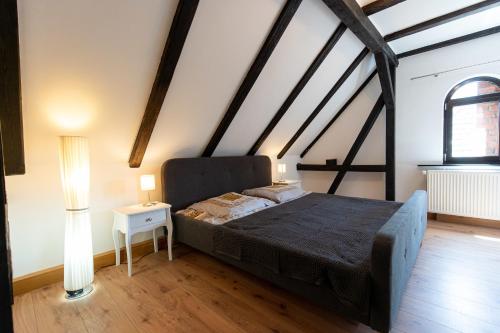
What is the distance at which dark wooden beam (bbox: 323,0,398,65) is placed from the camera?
2365 mm

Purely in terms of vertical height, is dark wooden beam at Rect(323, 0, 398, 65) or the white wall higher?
dark wooden beam at Rect(323, 0, 398, 65)

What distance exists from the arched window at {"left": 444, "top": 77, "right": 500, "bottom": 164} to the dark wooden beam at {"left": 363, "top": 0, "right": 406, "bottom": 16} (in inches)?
81.8

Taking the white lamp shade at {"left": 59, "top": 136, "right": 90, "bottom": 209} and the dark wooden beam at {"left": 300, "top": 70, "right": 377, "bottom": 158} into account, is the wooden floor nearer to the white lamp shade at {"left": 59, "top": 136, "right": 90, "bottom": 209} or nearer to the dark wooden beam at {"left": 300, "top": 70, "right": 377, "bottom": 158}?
the white lamp shade at {"left": 59, "top": 136, "right": 90, "bottom": 209}

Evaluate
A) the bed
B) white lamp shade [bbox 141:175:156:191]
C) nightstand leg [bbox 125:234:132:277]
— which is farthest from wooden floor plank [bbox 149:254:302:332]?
white lamp shade [bbox 141:175:156:191]

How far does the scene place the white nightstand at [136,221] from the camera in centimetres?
238

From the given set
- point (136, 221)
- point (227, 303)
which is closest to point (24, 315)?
point (136, 221)

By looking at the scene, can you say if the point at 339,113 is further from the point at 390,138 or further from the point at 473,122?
the point at 473,122

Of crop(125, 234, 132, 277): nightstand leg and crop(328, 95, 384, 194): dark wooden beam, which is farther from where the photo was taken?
crop(328, 95, 384, 194): dark wooden beam

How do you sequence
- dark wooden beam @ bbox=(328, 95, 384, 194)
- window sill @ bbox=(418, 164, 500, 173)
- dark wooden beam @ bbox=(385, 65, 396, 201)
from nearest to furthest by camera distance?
window sill @ bbox=(418, 164, 500, 173), dark wooden beam @ bbox=(385, 65, 396, 201), dark wooden beam @ bbox=(328, 95, 384, 194)

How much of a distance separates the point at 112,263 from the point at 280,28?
3046mm

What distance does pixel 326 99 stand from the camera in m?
4.18

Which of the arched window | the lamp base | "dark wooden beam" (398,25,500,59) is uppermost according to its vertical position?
"dark wooden beam" (398,25,500,59)

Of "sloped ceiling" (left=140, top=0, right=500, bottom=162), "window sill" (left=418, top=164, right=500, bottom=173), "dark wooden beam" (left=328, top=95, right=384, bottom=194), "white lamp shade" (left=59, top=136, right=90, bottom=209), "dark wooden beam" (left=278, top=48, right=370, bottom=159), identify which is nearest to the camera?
"white lamp shade" (left=59, top=136, right=90, bottom=209)

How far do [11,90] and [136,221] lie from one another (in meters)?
1.41
